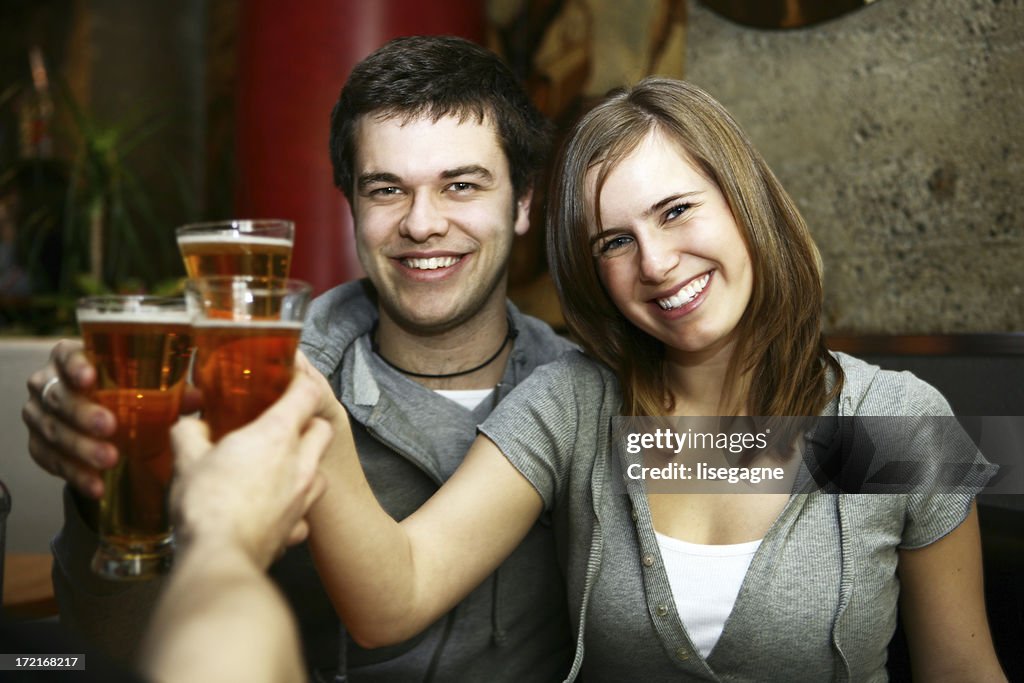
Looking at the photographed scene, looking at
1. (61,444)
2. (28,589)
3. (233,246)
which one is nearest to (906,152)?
(233,246)

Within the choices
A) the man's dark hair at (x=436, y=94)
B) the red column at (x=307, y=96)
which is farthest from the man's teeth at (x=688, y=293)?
the red column at (x=307, y=96)

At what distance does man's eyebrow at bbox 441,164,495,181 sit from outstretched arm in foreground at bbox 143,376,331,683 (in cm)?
90

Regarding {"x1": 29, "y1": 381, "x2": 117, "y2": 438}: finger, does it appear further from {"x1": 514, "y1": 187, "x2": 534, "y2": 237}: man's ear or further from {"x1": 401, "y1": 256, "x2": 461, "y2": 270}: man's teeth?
{"x1": 514, "y1": 187, "x2": 534, "y2": 237}: man's ear

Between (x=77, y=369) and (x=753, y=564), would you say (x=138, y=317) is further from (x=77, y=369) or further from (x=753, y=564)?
(x=753, y=564)

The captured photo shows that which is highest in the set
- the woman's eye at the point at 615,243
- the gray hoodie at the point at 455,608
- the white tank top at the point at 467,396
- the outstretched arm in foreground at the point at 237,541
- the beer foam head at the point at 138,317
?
the woman's eye at the point at 615,243

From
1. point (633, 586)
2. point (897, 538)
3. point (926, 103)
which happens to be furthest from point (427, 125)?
point (926, 103)

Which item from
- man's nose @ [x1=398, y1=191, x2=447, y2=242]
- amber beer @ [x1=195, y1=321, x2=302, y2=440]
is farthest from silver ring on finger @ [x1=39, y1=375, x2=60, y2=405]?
man's nose @ [x1=398, y1=191, x2=447, y2=242]

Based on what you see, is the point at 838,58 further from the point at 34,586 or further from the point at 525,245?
the point at 34,586

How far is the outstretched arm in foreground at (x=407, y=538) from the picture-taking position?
1035 mm

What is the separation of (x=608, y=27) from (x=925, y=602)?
245 cm

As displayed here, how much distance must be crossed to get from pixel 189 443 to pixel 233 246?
1.17ft

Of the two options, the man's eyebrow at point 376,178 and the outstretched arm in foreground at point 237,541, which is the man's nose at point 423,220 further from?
the outstretched arm in foreground at point 237,541

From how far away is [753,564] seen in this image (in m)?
1.23

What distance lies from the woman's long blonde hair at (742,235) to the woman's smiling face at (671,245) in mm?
18
